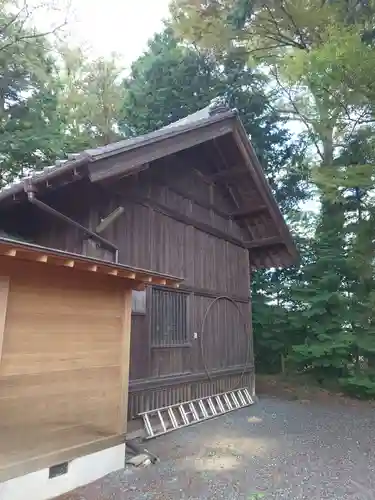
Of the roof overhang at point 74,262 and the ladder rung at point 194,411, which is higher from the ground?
the roof overhang at point 74,262

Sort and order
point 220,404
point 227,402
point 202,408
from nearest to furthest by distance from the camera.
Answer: point 202,408
point 220,404
point 227,402

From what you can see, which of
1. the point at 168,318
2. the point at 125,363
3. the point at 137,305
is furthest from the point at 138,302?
the point at 125,363

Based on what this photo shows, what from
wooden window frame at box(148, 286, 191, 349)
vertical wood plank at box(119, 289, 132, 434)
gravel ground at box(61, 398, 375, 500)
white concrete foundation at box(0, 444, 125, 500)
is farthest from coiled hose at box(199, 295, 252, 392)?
white concrete foundation at box(0, 444, 125, 500)

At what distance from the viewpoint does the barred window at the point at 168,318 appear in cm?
611

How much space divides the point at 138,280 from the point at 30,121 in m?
7.76

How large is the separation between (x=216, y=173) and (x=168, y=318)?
332 centimetres

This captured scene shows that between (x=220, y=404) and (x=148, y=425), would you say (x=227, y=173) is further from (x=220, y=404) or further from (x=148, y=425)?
(x=148, y=425)

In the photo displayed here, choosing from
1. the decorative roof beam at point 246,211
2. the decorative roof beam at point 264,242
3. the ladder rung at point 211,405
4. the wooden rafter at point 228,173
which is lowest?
the ladder rung at point 211,405

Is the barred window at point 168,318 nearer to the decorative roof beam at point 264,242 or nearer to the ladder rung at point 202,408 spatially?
the ladder rung at point 202,408

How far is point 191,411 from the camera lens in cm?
649

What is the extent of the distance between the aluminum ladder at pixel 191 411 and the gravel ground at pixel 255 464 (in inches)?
6.7

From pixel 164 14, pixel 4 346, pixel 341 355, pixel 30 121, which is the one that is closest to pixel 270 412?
pixel 341 355

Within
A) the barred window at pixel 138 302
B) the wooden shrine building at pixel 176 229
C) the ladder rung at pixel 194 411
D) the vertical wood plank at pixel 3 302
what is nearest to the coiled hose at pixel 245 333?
the wooden shrine building at pixel 176 229

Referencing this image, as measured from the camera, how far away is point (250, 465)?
432 cm
